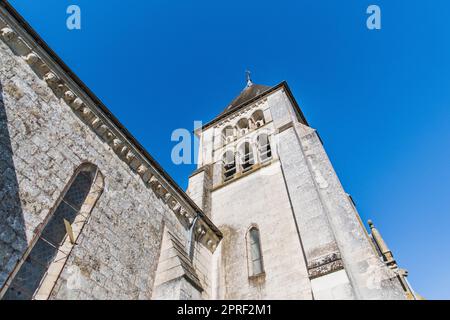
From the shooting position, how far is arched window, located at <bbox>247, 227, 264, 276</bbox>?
28.6 feet

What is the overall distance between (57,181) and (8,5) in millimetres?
3461

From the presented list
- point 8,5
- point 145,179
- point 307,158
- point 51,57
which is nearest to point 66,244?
point 145,179

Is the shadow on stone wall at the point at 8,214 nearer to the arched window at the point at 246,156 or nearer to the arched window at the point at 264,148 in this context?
the arched window at the point at 246,156

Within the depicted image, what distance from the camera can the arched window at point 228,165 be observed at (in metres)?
13.7

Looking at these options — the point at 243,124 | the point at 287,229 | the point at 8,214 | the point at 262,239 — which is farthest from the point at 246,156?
the point at 8,214

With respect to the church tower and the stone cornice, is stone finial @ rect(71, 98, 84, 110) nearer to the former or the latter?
the stone cornice

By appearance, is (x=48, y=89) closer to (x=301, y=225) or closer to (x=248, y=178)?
(x=301, y=225)

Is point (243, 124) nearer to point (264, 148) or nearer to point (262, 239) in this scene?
point (264, 148)

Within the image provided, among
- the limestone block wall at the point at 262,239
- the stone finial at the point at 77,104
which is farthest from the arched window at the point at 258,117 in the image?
the stone finial at the point at 77,104

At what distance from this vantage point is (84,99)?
6.80 meters

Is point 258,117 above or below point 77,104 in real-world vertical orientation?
above

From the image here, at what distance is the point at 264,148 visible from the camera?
45.1 ft

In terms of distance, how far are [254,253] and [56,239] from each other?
5.63 m

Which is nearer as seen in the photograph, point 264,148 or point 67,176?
point 67,176
